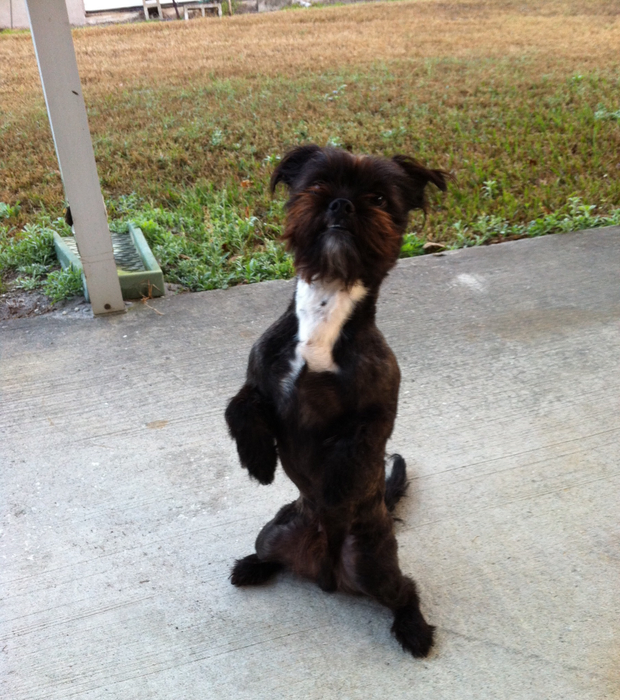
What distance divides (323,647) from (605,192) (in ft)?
16.2

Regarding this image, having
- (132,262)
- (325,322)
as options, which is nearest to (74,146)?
(132,262)

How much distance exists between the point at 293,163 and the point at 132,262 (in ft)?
8.97

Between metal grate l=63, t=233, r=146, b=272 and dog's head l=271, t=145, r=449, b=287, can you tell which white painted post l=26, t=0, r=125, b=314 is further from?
dog's head l=271, t=145, r=449, b=287

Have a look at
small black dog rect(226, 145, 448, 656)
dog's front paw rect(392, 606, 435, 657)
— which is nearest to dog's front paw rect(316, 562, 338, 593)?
small black dog rect(226, 145, 448, 656)

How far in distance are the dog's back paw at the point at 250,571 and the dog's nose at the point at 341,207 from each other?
1.26 metres

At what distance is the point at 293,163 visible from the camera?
232 cm

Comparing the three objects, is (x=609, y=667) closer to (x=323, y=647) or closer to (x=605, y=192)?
(x=323, y=647)

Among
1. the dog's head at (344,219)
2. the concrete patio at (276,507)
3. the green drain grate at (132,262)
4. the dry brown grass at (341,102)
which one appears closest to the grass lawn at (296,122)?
the dry brown grass at (341,102)

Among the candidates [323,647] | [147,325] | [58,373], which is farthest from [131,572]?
[147,325]

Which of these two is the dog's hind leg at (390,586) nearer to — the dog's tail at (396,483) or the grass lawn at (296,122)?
the dog's tail at (396,483)

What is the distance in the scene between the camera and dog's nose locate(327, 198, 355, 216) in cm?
201

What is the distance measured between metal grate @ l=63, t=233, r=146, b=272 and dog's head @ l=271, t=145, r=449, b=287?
109 inches

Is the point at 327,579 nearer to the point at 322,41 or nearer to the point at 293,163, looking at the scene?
the point at 293,163

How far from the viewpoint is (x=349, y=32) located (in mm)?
10227
